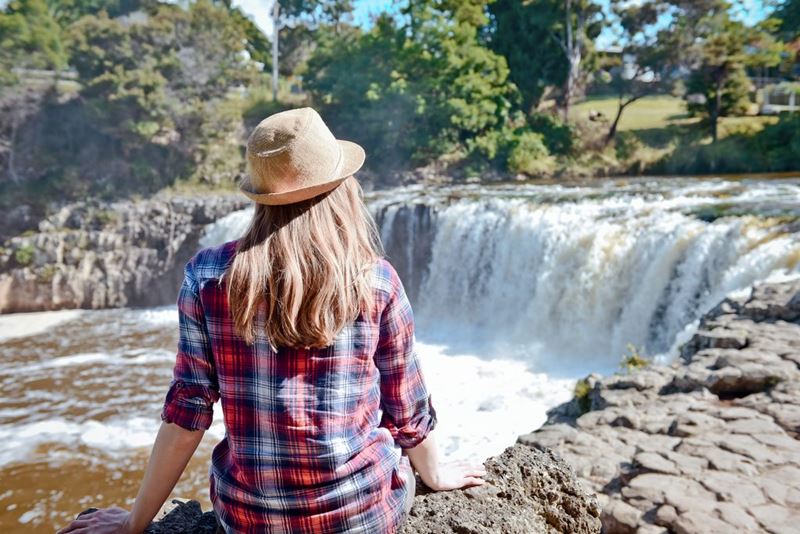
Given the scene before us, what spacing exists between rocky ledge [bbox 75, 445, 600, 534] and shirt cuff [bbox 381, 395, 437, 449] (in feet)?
0.73

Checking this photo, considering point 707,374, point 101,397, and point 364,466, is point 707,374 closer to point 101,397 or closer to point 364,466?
point 364,466

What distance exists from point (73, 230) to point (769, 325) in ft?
48.7

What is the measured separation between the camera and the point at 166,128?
62.1 ft

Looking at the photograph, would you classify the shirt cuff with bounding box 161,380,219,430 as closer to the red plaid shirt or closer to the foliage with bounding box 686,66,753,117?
the red plaid shirt

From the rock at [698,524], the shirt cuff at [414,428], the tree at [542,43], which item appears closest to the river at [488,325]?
the rock at [698,524]

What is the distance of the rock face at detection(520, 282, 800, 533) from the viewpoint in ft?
10.5

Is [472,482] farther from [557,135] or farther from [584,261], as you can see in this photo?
[557,135]

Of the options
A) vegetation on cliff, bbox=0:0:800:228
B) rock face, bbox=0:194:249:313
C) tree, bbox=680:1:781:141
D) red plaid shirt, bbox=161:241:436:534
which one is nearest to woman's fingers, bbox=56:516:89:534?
red plaid shirt, bbox=161:241:436:534

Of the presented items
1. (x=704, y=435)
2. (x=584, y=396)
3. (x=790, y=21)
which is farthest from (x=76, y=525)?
(x=790, y=21)

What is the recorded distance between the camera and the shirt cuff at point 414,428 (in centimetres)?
162

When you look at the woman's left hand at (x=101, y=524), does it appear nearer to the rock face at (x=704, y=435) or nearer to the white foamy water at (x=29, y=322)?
the rock face at (x=704, y=435)

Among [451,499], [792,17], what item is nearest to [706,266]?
[451,499]

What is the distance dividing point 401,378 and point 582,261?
8.74 metres

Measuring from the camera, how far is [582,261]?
32.4 feet
